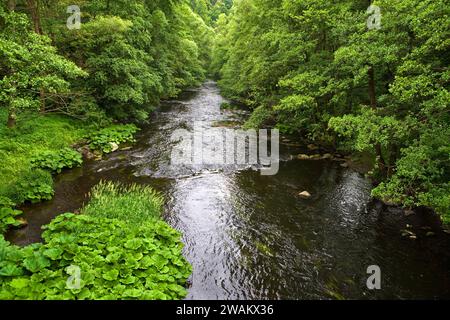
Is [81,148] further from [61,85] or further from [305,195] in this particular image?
[305,195]

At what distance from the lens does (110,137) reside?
64.4 feet

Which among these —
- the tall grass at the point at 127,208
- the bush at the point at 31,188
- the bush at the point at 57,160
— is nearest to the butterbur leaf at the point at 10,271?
the tall grass at the point at 127,208

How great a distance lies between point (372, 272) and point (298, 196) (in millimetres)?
5195

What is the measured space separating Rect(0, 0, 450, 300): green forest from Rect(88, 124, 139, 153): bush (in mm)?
101

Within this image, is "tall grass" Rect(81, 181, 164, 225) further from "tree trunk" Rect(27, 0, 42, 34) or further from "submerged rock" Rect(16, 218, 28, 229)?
"tree trunk" Rect(27, 0, 42, 34)

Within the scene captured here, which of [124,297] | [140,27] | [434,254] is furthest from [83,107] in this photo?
[434,254]

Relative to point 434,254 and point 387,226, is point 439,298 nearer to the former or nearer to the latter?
point 434,254

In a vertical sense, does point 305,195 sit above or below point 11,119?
below

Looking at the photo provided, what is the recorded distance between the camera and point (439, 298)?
26.8 feet

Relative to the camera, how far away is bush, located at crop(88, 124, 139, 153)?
60.2ft

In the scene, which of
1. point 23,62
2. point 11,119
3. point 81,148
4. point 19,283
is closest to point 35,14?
point 11,119

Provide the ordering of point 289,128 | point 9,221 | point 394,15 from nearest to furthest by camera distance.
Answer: point 9,221, point 394,15, point 289,128

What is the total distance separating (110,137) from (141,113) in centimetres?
423

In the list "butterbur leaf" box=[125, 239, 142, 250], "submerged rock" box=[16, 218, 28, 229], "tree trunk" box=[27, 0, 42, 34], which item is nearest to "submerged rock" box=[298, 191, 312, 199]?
"butterbur leaf" box=[125, 239, 142, 250]
